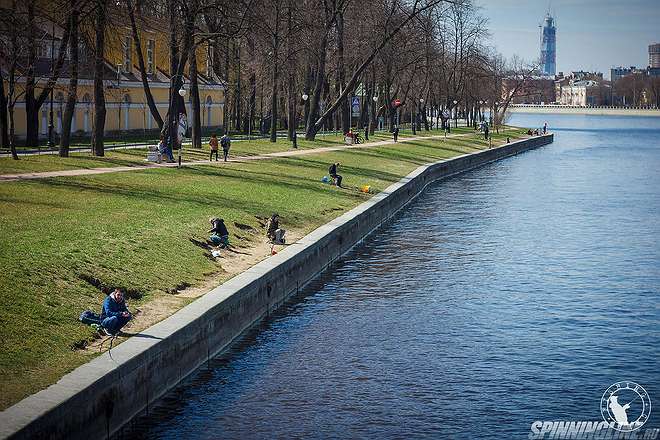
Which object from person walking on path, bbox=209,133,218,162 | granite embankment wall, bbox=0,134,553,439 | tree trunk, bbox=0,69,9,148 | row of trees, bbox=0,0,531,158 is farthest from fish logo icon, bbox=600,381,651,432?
tree trunk, bbox=0,69,9,148

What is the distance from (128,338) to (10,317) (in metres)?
2.15

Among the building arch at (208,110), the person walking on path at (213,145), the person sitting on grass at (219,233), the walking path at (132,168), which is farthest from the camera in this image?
the building arch at (208,110)

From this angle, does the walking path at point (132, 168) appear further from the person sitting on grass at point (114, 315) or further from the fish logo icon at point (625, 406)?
the fish logo icon at point (625, 406)

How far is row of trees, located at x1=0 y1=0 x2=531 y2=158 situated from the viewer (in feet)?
166

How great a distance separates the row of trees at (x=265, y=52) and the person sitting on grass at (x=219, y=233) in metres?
16.2

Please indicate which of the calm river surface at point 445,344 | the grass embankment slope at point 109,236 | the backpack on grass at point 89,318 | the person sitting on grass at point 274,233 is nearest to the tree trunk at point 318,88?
the grass embankment slope at point 109,236

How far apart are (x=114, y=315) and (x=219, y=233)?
11.5 meters

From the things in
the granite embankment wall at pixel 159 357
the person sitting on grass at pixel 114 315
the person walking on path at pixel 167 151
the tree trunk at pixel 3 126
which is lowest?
the granite embankment wall at pixel 159 357

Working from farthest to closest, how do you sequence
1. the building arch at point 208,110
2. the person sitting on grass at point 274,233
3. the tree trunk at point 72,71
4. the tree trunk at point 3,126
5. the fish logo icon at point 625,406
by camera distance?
the building arch at point 208,110
the tree trunk at point 3,126
the tree trunk at point 72,71
the person sitting on grass at point 274,233
the fish logo icon at point 625,406

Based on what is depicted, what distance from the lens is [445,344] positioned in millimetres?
25203

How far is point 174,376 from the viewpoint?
20891 mm

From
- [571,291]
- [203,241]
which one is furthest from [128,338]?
[571,291]

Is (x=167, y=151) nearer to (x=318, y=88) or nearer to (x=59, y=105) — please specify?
(x=59, y=105)

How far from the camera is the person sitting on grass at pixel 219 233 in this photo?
1245 inches
